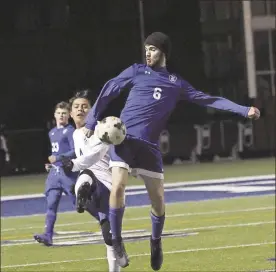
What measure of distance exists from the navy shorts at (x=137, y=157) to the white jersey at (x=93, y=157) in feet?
1.24

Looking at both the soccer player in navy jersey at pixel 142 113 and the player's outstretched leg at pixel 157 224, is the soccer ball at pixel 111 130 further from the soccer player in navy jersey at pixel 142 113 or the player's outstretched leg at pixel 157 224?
the player's outstretched leg at pixel 157 224

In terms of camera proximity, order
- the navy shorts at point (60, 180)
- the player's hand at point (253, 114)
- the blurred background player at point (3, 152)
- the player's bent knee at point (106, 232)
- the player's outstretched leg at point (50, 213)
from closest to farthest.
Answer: the player's hand at point (253, 114), the player's bent knee at point (106, 232), the navy shorts at point (60, 180), the player's outstretched leg at point (50, 213), the blurred background player at point (3, 152)

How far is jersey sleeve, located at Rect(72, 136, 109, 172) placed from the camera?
9039 mm

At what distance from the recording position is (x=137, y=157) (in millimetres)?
8609

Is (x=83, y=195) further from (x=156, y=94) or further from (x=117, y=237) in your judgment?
(x=156, y=94)

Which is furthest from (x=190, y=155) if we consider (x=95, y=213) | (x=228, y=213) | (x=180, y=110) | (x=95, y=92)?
(x=95, y=213)

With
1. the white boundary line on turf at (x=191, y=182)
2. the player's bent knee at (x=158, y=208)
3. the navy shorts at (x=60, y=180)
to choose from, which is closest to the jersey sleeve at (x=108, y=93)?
the player's bent knee at (x=158, y=208)

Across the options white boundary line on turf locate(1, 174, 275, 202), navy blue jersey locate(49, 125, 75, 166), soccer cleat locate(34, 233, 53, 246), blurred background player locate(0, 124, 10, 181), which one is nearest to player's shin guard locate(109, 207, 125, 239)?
navy blue jersey locate(49, 125, 75, 166)

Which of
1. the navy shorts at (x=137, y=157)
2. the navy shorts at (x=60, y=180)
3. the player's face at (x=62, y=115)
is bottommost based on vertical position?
the navy shorts at (x=60, y=180)

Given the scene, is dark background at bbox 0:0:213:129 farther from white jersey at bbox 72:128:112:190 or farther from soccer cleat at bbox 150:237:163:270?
soccer cleat at bbox 150:237:163:270

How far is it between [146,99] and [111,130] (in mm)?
514

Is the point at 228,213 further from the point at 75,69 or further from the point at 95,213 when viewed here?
the point at 75,69

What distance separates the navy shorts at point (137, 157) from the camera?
336 inches

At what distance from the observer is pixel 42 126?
28.9 m
